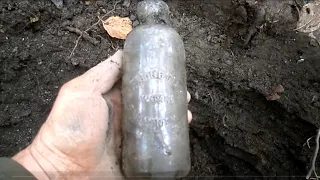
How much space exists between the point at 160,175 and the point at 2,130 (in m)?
1.30

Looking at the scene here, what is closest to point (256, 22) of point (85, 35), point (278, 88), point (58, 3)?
point (278, 88)

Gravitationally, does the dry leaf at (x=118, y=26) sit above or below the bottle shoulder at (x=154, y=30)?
below

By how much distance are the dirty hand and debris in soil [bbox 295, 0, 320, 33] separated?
4.45 feet

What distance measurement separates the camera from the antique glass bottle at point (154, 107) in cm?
233

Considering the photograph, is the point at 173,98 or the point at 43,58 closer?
the point at 173,98

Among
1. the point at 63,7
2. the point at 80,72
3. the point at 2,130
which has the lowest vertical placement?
the point at 2,130

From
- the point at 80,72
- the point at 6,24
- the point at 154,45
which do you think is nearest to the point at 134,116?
the point at 154,45

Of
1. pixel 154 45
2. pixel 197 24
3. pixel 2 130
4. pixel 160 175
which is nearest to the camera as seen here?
pixel 160 175

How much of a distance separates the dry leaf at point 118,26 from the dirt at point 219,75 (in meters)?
0.05

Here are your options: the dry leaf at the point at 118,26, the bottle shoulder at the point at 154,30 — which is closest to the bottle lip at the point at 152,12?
the bottle shoulder at the point at 154,30

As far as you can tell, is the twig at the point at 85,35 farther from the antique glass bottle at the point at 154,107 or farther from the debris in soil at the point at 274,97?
the debris in soil at the point at 274,97

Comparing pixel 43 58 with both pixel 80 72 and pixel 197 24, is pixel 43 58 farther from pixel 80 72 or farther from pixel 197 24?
pixel 197 24

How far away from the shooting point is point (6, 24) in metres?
3.23

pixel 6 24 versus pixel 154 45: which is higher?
pixel 154 45
